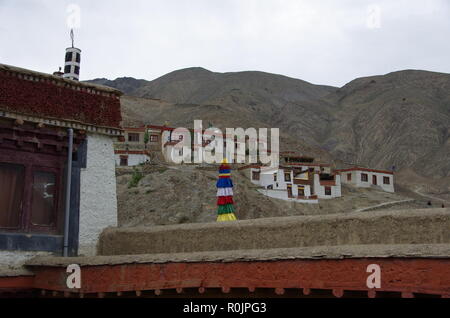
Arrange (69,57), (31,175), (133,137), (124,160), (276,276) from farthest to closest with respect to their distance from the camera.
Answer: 1. (133,137)
2. (124,160)
3. (69,57)
4. (31,175)
5. (276,276)

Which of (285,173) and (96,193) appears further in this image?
(285,173)

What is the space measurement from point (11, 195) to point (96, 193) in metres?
1.79

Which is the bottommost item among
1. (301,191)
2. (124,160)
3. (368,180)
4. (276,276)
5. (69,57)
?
(276,276)

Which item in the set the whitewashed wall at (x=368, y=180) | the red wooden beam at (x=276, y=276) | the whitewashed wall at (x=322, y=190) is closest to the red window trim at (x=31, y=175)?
the red wooden beam at (x=276, y=276)

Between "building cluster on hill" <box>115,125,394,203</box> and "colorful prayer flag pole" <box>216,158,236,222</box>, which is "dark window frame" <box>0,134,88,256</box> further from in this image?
"building cluster on hill" <box>115,125,394,203</box>

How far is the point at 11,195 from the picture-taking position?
32.4 feet

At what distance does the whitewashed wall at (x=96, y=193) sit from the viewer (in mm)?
10641

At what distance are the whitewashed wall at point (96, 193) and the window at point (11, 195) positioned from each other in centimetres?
128

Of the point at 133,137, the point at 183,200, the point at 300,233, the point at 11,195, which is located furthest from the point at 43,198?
the point at 133,137

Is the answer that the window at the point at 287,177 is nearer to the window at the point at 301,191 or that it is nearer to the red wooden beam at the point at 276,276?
the window at the point at 301,191

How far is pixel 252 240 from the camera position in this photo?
7836mm

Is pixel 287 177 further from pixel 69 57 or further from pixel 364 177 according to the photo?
pixel 69 57

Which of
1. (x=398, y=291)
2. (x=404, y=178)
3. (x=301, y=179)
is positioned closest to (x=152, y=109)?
(x=404, y=178)

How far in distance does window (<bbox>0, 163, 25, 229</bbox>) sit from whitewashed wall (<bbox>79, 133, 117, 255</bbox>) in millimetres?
1278
